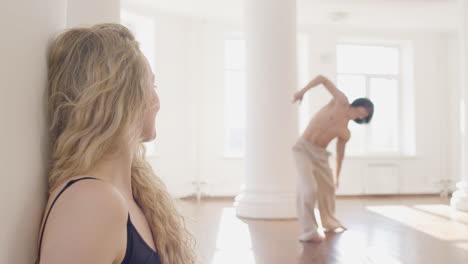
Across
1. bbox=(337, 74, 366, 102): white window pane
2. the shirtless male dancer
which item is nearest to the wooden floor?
the shirtless male dancer

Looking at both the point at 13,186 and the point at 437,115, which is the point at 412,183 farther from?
the point at 13,186

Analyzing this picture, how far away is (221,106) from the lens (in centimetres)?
888

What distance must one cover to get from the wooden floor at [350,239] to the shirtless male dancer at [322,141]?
0.43 m

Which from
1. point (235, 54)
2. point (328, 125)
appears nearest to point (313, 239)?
point (328, 125)

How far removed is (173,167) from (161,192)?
746cm

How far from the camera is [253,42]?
596 centimetres

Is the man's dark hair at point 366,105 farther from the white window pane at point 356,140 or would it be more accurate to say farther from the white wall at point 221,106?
the white window pane at point 356,140

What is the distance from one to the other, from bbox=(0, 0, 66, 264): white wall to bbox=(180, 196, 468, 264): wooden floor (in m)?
2.45

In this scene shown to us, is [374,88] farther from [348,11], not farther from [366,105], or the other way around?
[366,105]

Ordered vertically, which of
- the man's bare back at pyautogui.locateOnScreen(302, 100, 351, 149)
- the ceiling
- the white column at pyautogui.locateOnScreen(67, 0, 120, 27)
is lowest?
the man's bare back at pyautogui.locateOnScreen(302, 100, 351, 149)

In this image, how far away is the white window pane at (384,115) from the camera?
32.6ft

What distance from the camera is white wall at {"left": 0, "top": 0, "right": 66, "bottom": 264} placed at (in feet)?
1.71

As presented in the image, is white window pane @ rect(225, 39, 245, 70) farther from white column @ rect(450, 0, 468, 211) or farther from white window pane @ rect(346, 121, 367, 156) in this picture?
white column @ rect(450, 0, 468, 211)

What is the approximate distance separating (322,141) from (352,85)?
5.58 meters
